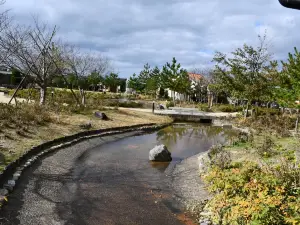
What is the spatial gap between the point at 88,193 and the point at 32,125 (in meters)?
6.83

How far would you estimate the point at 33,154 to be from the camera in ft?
34.1

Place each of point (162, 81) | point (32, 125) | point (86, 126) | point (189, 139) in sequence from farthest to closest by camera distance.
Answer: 1. point (162, 81)
2. point (189, 139)
3. point (86, 126)
4. point (32, 125)

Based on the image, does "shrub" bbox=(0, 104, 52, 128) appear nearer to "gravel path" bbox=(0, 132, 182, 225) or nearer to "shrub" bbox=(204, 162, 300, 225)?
"gravel path" bbox=(0, 132, 182, 225)

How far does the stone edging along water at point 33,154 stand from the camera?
7261 millimetres

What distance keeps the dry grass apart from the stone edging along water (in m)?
0.21

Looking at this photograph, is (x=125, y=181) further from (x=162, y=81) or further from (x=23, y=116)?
(x=162, y=81)

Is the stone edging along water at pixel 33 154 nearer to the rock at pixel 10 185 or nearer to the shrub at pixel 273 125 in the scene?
the rock at pixel 10 185

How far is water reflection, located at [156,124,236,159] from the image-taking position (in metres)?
14.6

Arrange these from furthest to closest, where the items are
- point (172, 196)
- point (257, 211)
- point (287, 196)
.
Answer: point (172, 196) → point (287, 196) → point (257, 211)

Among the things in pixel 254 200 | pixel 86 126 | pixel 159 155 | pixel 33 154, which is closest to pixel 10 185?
pixel 33 154

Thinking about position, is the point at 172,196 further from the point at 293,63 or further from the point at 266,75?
the point at 266,75

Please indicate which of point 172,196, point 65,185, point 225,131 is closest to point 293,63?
point 225,131

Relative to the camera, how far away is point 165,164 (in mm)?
11438

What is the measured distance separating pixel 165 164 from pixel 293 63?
8.81 metres
